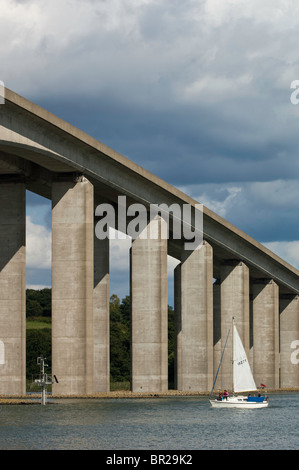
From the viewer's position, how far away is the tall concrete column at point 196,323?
310 feet

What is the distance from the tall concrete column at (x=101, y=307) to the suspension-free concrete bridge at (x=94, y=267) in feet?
0.29

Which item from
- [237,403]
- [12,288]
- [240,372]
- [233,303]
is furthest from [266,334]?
[12,288]

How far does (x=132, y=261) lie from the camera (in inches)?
3334

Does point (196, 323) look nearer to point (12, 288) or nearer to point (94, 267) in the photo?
point (94, 267)

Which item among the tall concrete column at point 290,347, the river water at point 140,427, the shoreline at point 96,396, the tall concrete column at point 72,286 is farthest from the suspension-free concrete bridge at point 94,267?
the tall concrete column at point 290,347

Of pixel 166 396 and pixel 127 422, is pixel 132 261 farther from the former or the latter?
pixel 127 422

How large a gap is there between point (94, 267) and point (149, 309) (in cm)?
685

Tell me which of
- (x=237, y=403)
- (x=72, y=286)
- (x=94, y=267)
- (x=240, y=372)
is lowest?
(x=237, y=403)

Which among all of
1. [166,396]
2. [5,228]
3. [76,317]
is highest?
[5,228]

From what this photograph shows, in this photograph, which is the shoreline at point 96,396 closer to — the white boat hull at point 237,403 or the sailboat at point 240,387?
the sailboat at point 240,387

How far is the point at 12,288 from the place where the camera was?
7181 centimetres
